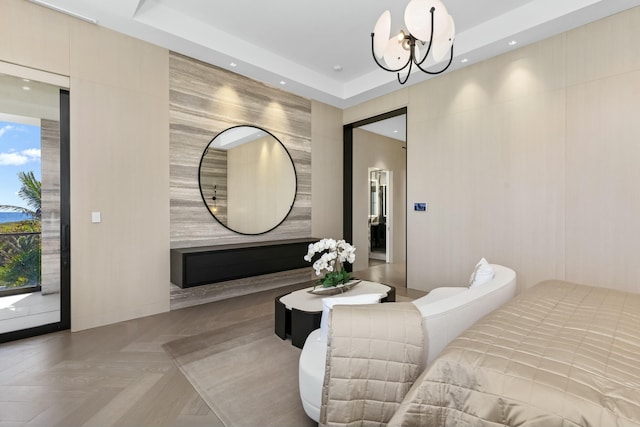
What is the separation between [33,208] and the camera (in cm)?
299

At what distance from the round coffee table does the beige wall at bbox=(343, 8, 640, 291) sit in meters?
1.67

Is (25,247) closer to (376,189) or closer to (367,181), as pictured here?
(367,181)

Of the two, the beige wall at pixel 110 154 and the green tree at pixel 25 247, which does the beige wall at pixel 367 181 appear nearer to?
the beige wall at pixel 110 154

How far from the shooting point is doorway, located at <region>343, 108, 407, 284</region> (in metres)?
5.95

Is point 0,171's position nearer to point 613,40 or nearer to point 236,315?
point 236,315

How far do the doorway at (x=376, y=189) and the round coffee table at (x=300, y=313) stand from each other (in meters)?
2.54

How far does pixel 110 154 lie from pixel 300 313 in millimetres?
2703

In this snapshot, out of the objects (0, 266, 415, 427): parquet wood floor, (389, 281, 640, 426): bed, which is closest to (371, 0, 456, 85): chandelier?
(389, 281, 640, 426): bed

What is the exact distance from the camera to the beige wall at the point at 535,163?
297 centimetres

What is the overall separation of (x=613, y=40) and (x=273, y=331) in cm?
449

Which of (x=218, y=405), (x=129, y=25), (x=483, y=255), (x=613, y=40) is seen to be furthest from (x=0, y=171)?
(x=613, y=40)

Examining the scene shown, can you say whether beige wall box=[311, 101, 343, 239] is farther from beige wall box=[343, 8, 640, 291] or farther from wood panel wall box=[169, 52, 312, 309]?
beige wall box=[343, 8, 640, 291]

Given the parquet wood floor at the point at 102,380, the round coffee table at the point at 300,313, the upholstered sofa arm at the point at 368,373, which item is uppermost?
the upholstered sofa arm at the point at 368,373

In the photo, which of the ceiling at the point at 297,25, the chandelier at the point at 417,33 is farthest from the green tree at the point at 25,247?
the chandelier at the point at 417,33
